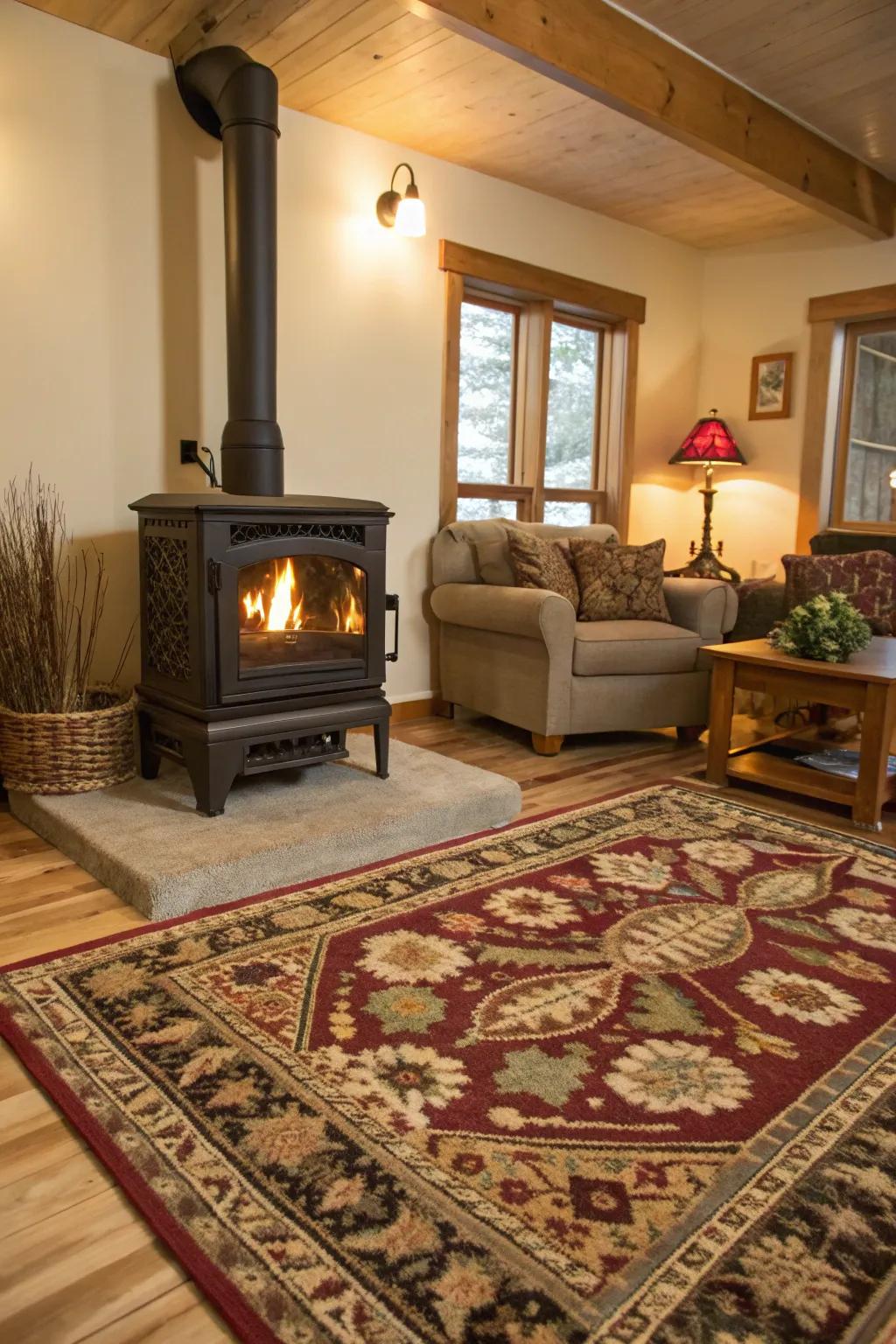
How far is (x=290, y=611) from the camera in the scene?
2805mm

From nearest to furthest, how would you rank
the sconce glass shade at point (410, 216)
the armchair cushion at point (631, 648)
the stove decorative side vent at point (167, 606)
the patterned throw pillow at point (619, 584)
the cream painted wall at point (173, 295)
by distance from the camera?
the stove decorative side vent at point (167, 606), the cream painted wall at point (173, 295), the sconce glass shade at point (410, 216), the armchair cushion at point (631, 648), the patterned throw pillow at point (619, 584)

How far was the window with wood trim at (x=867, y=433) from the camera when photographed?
4859 mm

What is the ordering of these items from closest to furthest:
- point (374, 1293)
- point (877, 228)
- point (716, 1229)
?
1. point (374, 1293)
2. point (716, 1229)
3. point (877, 228)

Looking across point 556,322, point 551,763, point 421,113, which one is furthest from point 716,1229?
point 556,322

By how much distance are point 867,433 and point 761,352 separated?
0.70 meters

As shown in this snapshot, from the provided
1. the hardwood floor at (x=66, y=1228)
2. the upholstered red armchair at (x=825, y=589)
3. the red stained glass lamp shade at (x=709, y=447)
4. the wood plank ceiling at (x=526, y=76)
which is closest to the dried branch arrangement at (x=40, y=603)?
the hardwood floor at (x=66, y=1228)

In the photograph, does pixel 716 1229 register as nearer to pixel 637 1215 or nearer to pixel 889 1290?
pixel 637 1215

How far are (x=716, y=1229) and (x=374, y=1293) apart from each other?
17.6 inches

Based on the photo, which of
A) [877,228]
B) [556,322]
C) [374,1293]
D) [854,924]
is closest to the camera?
[374,1293]

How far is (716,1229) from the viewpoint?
4.08 ft


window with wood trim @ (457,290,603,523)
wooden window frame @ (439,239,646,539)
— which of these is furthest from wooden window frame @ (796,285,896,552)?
window with wood trim @ (457,290,603,523)

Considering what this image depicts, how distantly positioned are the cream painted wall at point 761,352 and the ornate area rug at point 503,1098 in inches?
121

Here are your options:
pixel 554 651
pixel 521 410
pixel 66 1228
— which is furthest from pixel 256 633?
pixel 521 410

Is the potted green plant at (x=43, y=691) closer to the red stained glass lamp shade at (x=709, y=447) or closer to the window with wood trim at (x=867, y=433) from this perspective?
the red stained glass lamp shade at (x=709, y=447)
